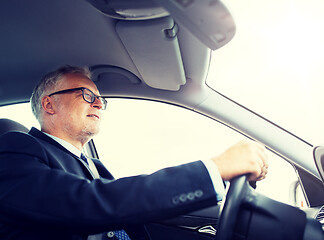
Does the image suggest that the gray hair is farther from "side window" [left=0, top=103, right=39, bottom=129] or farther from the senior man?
the senior man

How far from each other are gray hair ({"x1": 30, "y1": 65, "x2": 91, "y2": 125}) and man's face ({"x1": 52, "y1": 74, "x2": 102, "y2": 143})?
30 millimetres

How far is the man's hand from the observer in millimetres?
811

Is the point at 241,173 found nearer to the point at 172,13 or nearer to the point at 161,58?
the point at 172,13

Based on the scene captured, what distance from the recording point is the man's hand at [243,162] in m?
0.81

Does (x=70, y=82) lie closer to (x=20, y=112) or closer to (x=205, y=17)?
(x=20, y=112)

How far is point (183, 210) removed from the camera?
0.78 m

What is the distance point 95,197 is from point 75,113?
0.94 meters

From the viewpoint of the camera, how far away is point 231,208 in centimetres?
76

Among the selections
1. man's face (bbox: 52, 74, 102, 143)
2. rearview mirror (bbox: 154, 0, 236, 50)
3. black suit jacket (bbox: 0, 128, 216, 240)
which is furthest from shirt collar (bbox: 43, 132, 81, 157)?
rearview mirror (bbox: 154, 0, 236, 50)

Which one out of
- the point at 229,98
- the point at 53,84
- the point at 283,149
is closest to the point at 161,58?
the point at 229,98

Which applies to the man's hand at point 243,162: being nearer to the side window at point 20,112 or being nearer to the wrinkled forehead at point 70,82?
the wrinkled forehead at point 70,82

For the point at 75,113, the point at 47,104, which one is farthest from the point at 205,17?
the point at 47,104

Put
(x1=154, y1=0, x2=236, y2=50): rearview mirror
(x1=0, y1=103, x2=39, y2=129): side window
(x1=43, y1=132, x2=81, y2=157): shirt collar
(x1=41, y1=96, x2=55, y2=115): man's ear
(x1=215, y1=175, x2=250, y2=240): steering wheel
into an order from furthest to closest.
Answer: (x1=0, y1=103, x2=39, y2=129): side window → (x1=41, y1=96, x2=55, y2=115): man's ear → (x1=43, y1=132, x2=81, y2=157): shirt collar → (x1=215, y1=175, x2=250, y2=240): steering wheel → (x1=154, y1=0, x2=236, y2=50): rearview mirror

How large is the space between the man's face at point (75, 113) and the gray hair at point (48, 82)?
30 mm
